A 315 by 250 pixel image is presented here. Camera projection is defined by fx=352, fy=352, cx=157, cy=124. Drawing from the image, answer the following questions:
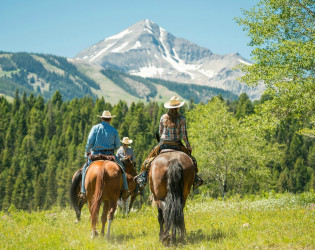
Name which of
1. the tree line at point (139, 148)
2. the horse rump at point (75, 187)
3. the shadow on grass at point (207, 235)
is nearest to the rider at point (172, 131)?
the shadow on grass at point (207, 235)

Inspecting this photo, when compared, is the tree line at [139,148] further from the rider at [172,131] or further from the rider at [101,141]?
the rider at [101,141]

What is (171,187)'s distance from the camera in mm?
9359

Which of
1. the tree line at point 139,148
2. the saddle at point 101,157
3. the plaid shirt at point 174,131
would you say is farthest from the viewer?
the tree line at point 139,148

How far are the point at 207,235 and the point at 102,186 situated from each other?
3.37 metres

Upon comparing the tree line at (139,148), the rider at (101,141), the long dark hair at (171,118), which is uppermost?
the long dark hair at (171,118)

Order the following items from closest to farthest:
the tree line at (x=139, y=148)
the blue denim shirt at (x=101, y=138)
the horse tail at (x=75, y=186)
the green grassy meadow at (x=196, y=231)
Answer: the green grassy meadow at (x=196, y=231), the blue denim shirt at (x=101, y=138), the horse tail at (x=75, y=186), the tree line at (x=139, y=148)

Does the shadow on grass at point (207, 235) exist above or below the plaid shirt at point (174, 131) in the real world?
below

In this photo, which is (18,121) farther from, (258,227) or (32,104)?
(258,227)

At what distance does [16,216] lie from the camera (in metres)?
14.3

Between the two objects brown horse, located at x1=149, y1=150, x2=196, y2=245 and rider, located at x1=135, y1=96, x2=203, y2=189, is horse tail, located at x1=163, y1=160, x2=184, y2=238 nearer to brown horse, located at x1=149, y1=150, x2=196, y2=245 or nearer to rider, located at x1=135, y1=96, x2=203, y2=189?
brown horse, located at x1=149, y1=150, x2=196, y2=245

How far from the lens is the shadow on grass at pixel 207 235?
9.69 metres

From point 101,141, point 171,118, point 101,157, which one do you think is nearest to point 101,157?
point 101,157

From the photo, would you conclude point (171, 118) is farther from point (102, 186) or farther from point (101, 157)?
point (102, 186)

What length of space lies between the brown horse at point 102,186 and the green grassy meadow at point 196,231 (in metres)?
0.84
